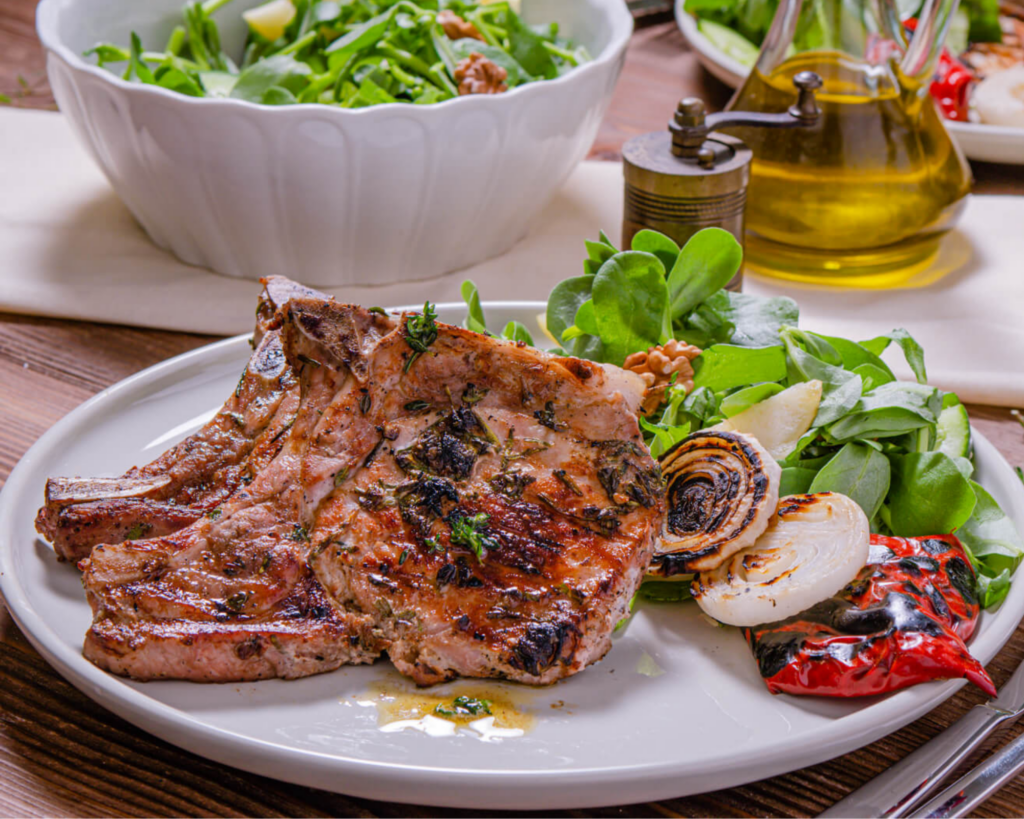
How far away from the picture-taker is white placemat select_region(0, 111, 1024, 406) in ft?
9.57

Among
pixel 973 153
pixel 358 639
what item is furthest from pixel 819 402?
pixel 973 153

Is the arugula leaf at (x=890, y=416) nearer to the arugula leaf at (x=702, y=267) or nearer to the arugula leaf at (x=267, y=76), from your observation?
the arugula leaf at (x=702, y=267)

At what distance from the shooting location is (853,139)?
290cm

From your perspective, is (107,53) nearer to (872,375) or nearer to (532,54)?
(532,54)

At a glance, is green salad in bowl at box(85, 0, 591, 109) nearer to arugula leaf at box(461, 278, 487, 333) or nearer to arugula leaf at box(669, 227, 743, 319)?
arugula leaf at box(461, 278, 487, 333)

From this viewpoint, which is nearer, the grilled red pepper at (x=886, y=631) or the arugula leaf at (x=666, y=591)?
the grilled red pepper at (x=886, y=631)

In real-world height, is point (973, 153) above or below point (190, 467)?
below

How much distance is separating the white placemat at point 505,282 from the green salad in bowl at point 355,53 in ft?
1.65

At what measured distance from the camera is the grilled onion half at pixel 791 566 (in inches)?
64.6

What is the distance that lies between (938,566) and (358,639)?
0.97m

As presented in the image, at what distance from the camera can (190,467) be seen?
6.13 feet

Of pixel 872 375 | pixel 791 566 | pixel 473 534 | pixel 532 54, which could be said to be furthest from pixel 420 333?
pixel 532 54

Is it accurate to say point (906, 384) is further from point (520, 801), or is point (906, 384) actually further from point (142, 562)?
point (142, 562)

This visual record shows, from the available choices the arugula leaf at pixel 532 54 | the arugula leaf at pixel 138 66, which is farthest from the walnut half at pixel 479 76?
the arugula leaf at pixel 138 66
